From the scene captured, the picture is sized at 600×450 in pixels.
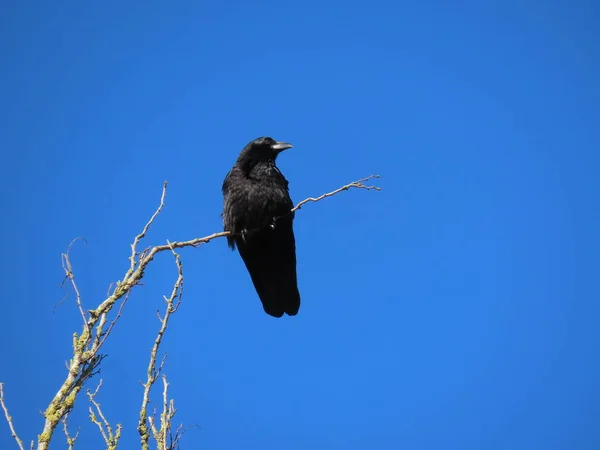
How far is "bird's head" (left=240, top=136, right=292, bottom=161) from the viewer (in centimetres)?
805

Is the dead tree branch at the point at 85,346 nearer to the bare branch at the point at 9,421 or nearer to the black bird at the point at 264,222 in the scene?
the bare branch at the point at 9,421

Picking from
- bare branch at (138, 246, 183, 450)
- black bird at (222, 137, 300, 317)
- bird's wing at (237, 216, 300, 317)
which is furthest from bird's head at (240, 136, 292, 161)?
bare branch at (138, 246, 183, 450)

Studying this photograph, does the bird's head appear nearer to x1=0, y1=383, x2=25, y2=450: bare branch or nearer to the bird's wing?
the bird's wing

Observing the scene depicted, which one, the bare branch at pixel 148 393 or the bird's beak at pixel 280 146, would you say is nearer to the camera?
the bare branch at pixel 148 393

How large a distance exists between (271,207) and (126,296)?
10.2 ft

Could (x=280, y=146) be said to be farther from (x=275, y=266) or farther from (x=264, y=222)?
(x=275, y=266)

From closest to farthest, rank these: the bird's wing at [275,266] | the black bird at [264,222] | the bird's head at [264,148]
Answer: the black bird at [264,222] < the bird's wing at [275,266] < the bird's head at [264,148]

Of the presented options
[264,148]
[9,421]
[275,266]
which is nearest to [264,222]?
[275,266]

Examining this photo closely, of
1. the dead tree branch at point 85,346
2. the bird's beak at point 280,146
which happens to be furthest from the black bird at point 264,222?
the dead tree branch at point 85,346

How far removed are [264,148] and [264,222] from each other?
123 centimetres

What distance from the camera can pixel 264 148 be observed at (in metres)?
8.09

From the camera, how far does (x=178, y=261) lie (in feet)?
15.1

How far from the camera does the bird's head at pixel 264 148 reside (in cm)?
805

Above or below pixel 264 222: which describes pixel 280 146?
above
